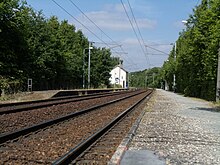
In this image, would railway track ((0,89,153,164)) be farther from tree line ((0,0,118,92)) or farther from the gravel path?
tree line ((0,0,118,92))

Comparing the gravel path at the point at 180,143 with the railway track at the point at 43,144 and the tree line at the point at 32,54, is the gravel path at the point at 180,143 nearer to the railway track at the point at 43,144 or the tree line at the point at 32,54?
the railway track at the point at 43,144

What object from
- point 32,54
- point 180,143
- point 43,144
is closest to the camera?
point 43,144

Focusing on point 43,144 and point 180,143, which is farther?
point 180,143

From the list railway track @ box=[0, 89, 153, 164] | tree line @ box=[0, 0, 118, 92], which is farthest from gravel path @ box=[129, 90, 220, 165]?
tree line @ box=[0, 0, 118, 92]

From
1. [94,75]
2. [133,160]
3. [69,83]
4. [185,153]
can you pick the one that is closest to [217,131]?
[185,153]

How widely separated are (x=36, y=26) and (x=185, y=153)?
52842 millimetres

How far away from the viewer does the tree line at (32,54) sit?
4519 cm

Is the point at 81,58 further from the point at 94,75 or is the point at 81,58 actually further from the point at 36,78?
the point at 36,78

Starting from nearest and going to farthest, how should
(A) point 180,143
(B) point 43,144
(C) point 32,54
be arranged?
(B) point 43,144 → (A) point 180,143 → (C) point 32,54

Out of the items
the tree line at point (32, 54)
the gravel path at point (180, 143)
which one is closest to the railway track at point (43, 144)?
the gravel path at point (180, 143)

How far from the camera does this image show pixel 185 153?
907cm

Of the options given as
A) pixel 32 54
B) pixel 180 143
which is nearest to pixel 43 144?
pixel 180 143

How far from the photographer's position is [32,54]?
5312 centimetres

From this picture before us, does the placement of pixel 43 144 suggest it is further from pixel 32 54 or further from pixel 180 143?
pixel 32 54
